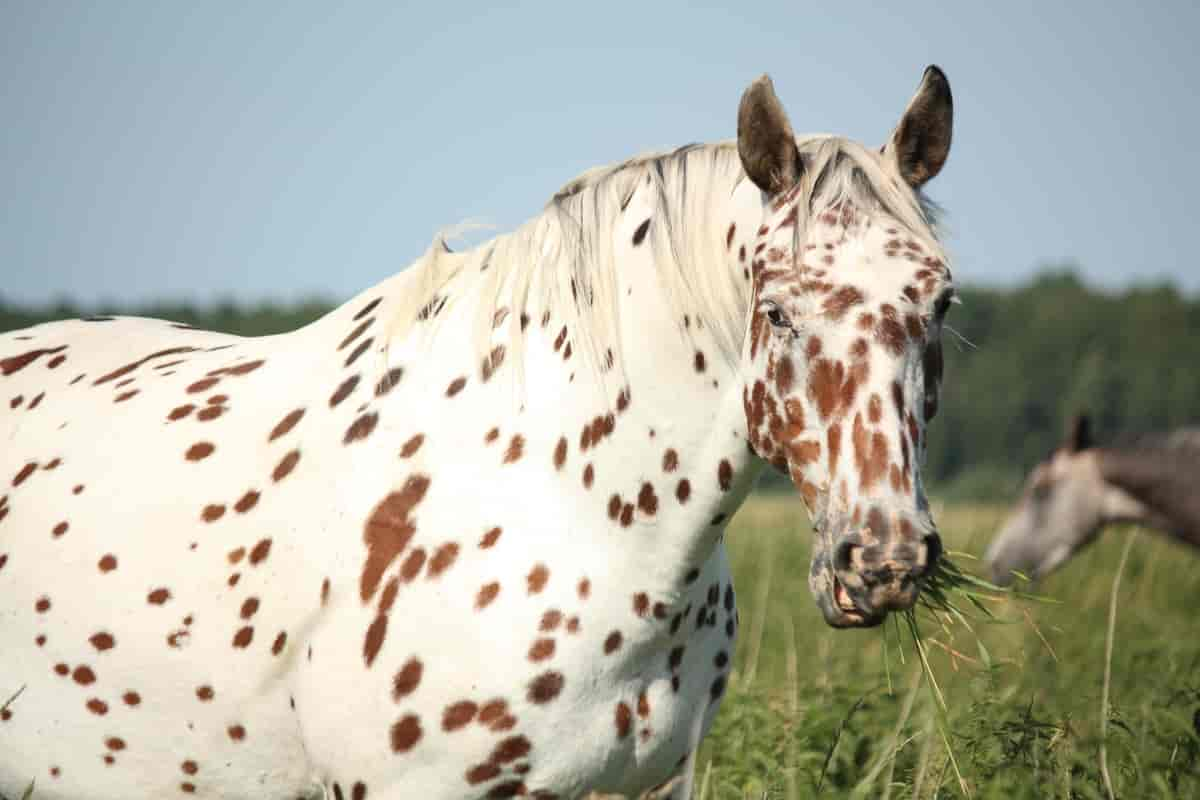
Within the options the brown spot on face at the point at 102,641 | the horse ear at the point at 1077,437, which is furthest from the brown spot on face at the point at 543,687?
the horse ear at the point at 1077,437

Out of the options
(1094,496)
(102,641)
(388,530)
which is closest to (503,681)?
(388,530)

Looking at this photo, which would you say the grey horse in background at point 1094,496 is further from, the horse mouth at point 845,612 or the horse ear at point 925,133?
the horse mouth at point 845,612

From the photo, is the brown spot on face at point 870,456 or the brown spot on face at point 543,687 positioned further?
the brown spot on face at point 543,687

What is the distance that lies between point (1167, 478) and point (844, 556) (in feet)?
22.5

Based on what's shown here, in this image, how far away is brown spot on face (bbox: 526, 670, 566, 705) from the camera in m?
2.47

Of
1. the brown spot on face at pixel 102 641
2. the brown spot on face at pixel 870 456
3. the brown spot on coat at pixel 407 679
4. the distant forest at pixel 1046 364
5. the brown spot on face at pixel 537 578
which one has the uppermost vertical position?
the brown spot on face at pixel 870 456

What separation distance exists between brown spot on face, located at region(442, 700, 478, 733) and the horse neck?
22.4ft

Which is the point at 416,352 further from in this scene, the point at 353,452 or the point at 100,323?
the point at 100,323

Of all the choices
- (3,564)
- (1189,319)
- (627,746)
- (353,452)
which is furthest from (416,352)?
(1189,319)

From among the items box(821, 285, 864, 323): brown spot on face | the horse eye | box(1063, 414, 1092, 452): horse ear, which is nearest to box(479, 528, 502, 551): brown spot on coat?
box(821, 285, 864, 323): brown spot on face

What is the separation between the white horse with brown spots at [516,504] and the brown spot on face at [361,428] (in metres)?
0.01

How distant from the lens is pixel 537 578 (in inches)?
100.0

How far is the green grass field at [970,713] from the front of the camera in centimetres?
303

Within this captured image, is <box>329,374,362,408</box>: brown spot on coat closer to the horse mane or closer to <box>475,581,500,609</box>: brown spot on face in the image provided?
the horse mane
